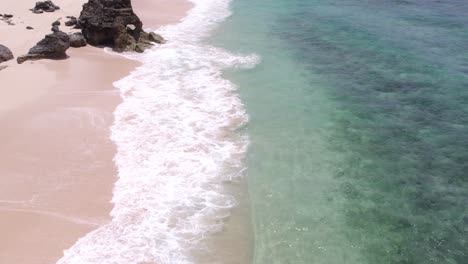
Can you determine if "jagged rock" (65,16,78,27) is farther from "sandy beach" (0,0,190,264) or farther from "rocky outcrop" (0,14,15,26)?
"rocky outcrop" (0,14,15,26)

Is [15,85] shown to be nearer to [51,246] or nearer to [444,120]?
[51,246]

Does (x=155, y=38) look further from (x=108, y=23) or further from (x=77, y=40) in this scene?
(x=77, y=40)

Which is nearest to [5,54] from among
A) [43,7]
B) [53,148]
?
[53,148]

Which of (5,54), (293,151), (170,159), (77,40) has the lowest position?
(170,159)

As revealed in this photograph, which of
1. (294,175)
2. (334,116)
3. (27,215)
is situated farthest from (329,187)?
(27,215)

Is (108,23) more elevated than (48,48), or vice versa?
(108,23)
